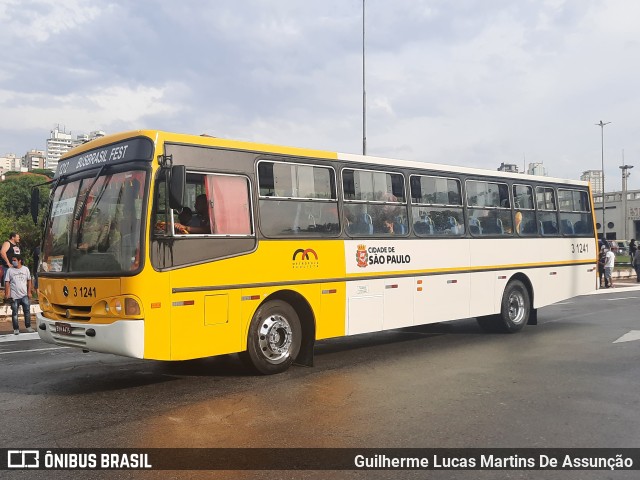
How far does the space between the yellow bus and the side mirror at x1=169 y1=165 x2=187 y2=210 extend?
0.05 ft

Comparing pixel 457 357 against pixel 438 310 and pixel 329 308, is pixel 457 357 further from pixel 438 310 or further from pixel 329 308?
pixel 329 308

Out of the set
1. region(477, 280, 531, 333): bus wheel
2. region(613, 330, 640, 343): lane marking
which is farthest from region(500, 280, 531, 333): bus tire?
region(613, 330, 640, 343): lane marking

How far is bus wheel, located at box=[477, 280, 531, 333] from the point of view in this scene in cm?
1164

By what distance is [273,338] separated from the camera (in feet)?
25.8

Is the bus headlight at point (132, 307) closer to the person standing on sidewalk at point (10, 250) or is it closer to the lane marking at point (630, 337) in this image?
the person standing on sidewalk at point (10, 250)

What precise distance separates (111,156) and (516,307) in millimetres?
8284

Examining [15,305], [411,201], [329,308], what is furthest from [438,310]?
[15,305]

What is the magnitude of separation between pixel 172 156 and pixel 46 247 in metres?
2.31

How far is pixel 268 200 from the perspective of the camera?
312 inches

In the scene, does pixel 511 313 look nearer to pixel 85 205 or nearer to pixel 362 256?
pixel 362 256

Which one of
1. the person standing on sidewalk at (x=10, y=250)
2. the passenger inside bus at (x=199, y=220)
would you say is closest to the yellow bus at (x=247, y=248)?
the passenger inside bus at (x=199, y=220)

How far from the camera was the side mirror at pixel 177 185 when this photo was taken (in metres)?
6.58

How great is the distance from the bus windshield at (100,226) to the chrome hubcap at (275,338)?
1958 millimetres

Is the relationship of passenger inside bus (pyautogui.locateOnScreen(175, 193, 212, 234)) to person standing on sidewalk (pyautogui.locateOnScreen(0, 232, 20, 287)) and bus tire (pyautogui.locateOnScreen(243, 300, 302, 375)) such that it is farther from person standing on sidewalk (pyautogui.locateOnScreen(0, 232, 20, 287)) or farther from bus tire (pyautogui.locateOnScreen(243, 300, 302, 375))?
person standing on sidewalk (pyautogui.locateOnScreen(0, 232, 20, 287))
